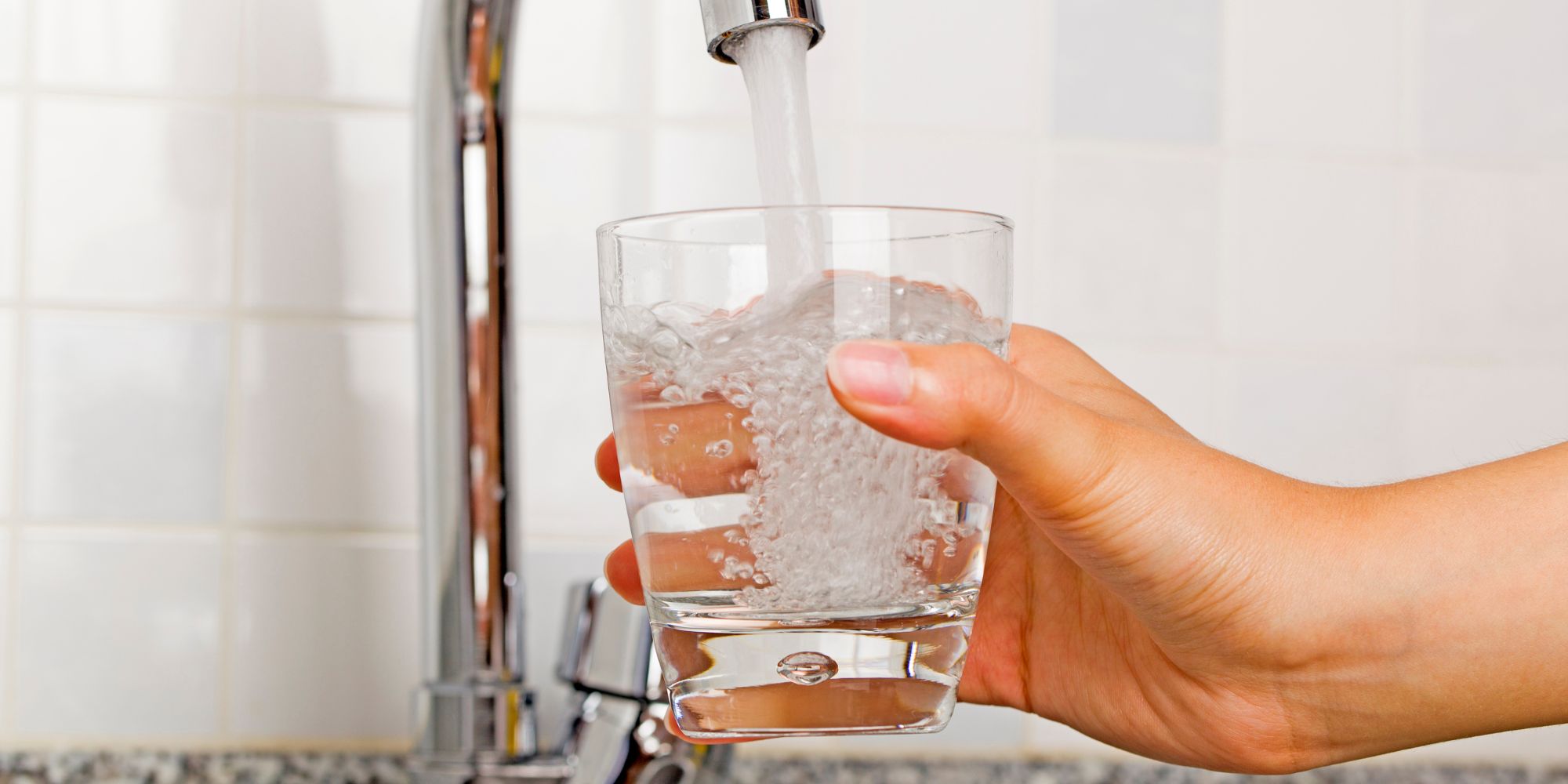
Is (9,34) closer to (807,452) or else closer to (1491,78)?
(807,452)

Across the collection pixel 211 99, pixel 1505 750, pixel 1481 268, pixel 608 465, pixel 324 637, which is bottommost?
pixel 1505 750

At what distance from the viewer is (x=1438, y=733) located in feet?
1.67

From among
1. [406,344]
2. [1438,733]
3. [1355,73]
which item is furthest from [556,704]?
[1355,73]

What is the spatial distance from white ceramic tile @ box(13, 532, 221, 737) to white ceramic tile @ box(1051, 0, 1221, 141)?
0.64 meters

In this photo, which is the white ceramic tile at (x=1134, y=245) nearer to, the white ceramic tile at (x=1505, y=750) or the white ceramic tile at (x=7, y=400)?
the white ceramic tile at (x=1505, y=750)

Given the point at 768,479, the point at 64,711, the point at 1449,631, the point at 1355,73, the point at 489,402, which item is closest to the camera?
the point at 768,479

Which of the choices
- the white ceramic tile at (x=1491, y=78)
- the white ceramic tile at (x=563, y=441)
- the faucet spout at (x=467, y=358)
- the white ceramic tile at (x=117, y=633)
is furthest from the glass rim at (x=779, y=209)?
the white ceramic tile at (x=1491, y=78)

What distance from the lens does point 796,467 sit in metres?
0.37

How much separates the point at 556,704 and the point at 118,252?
40 cm

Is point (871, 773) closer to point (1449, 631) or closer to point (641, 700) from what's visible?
point (641, 700)

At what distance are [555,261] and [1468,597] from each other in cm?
56

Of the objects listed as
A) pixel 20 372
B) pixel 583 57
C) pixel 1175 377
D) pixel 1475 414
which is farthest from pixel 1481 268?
pixel 20 372

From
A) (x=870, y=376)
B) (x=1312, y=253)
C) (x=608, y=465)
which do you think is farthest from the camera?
(x=1312, y=253)

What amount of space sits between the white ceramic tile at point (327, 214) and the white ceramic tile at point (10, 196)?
0.45 ft
